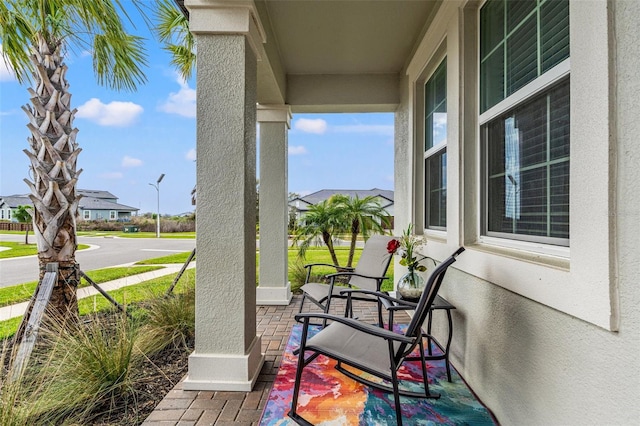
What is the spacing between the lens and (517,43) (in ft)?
6.46

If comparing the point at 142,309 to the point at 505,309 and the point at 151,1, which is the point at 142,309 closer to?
the point at 151,1

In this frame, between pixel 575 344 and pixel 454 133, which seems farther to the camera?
pixel 454 133

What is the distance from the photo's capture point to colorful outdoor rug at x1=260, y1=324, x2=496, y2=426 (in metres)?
1.95

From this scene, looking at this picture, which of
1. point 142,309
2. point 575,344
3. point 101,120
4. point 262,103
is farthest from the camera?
point 101,120

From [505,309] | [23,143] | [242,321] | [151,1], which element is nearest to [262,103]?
[151,1]

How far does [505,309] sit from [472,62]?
69.3 inches

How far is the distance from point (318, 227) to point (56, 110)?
12.9 ft

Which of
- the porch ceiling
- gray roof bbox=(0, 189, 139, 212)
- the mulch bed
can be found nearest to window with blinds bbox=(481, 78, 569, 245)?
the porch ceiling

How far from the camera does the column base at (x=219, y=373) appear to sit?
2285mm

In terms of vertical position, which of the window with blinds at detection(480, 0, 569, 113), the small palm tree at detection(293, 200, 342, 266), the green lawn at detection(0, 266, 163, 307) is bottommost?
the green lawn at detection(0, 266, 163, 307)

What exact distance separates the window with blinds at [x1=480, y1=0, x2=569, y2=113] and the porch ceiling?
0.86 meters

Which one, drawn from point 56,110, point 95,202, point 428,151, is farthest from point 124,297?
point 95,202

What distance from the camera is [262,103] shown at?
175 inches

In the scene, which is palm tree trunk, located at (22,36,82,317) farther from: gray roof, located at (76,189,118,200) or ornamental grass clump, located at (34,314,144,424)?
gray roof, located at (76,189,118,200)
